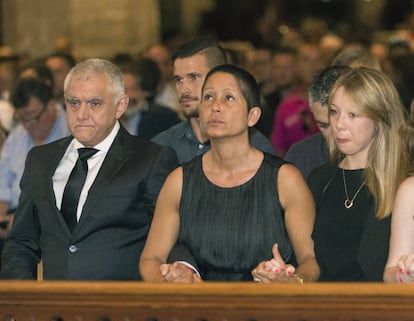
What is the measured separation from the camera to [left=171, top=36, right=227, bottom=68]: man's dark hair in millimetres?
8359

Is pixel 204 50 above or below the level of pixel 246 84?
above

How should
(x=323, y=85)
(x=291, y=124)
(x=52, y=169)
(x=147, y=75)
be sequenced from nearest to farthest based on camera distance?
(x=52, y=169)
(x=323, y=85)
(x=291, y=124)
(x=147, y=75)

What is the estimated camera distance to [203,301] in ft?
17.4

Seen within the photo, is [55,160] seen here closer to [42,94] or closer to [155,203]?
[155,203]

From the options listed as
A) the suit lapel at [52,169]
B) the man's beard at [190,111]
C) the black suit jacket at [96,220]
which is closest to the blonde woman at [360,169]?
the black suit jacket at [96,220]

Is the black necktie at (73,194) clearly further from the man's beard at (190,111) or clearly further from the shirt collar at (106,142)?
the man's beard at (190,111)

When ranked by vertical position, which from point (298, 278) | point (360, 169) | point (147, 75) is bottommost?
point (298, 278)

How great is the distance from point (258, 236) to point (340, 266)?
42 centimetres

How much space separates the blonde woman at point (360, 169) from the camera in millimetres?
6410

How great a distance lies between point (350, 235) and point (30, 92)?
13.5 ft

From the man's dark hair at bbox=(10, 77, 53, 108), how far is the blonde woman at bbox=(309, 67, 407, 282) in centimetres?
386

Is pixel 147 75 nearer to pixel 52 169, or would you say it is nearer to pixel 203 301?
pixel 52 169

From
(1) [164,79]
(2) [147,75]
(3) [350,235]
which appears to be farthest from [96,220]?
(1) [164,79]

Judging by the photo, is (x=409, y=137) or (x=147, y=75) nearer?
(x=409, y=137)
